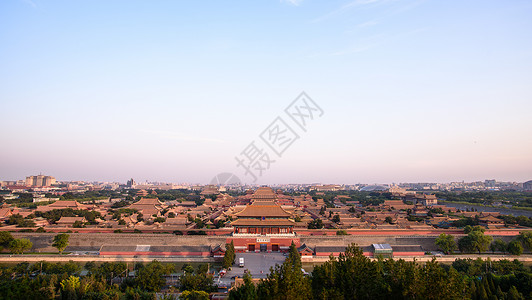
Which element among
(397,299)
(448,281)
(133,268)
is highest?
(448,281)

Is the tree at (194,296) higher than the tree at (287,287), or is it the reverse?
the tree at (287,287)

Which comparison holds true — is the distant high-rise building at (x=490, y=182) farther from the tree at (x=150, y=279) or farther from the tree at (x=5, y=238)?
the tree at (x=5, y=238)

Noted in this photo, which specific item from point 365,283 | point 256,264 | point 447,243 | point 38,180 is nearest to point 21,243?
point 256,264

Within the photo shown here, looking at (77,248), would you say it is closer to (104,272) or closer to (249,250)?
(104,272)

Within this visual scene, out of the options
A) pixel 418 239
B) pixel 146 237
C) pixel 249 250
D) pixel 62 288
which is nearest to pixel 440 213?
pixel 418 239

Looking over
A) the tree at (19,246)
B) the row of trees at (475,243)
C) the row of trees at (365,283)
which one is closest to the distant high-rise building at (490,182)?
the row of trees at (475,243)
